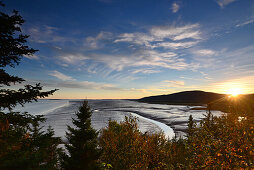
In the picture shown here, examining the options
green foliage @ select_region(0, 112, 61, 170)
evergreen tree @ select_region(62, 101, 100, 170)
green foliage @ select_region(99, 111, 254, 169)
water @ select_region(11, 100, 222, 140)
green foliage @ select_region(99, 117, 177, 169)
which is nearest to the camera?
green foliage @ select_region(0, 112, 61, 170)

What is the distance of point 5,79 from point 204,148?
11.8 metres

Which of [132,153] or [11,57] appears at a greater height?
[11,57]

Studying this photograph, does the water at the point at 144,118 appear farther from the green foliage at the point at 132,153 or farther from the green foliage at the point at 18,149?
the green foliage at the point at 18,149

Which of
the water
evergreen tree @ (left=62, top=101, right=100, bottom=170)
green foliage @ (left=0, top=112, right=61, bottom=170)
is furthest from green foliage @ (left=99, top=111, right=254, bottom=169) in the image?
green foliage @ (left=0, top=112, right=61, bottom=170)

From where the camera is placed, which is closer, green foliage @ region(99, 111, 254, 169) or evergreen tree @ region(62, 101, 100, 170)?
green foliage @ region(99, 111, 254, 169)

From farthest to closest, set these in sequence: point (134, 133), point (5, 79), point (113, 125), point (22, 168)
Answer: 1. point (113, 125)
2. point (134, 133)
3. point (5, 79)
4. point (22, 168)

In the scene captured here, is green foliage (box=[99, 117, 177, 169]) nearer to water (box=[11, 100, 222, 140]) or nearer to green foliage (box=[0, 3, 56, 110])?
water (box=[11, 100, 222, 140])

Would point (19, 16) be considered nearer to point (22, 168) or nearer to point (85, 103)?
point (85, 103)

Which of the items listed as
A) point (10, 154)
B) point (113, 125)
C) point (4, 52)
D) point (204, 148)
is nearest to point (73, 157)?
point (10, 154)

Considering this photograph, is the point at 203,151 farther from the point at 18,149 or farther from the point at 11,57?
the point at 11,57

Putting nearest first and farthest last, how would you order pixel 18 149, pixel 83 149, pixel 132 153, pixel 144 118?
1. pixel 18 149
2. pixel 83 149
3. pixel 132 153
4. pixel 144 118

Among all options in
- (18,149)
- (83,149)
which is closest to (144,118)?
(83,149)

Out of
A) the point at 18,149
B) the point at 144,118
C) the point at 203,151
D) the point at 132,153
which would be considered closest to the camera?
the point at 18,149

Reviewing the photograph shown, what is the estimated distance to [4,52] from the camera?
8539 millimetres
